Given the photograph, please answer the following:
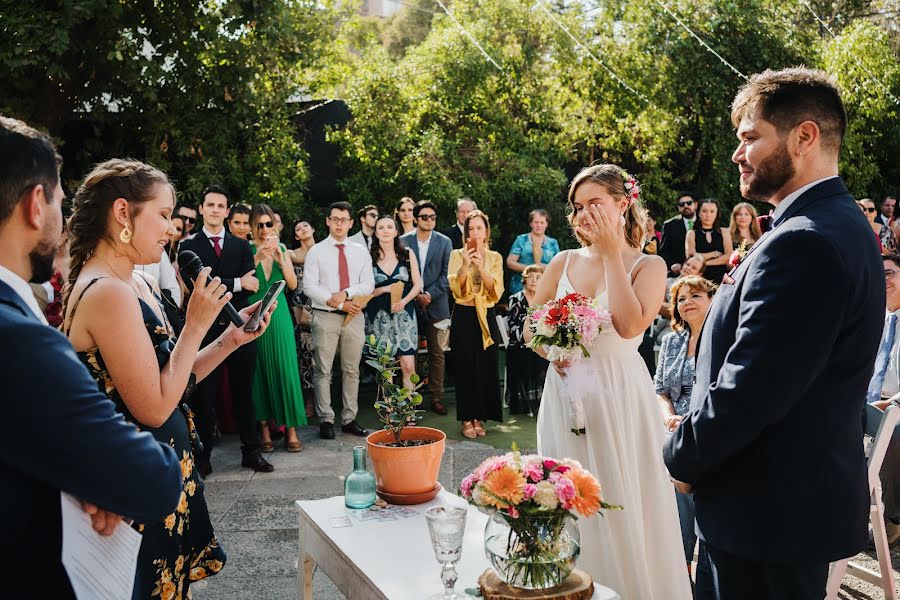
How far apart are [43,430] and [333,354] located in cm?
533

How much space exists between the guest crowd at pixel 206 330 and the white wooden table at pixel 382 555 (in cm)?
35

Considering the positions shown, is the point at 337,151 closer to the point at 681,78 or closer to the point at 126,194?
the point at 681,78

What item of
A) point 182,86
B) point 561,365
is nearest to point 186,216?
point 182,86

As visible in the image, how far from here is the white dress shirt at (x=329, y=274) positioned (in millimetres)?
6477

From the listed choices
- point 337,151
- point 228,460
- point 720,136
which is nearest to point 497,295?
point 228,460

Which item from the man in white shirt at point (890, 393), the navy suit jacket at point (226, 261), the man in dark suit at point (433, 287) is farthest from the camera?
the man in dark suit at point (433, 287)

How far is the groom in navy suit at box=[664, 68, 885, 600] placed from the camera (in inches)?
69.1

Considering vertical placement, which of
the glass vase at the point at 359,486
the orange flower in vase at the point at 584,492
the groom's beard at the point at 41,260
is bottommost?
the glass vase at the point at 359,486

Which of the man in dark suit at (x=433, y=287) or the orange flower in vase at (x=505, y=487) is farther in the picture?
the man in dark suit at (x=433, y=287)

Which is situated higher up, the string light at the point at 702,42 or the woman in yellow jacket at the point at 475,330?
the string light at the point at 702,42

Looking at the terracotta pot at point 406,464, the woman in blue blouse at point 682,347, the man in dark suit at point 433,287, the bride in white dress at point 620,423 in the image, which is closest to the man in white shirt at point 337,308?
the man in dark suit at point 433,287

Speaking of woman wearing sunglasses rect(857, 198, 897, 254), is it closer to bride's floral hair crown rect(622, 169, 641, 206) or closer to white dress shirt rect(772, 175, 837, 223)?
bride's floral hair crown rect(622, 169, 641, 206)

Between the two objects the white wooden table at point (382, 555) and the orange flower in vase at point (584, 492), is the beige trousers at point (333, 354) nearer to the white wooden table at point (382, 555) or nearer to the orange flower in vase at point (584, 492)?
the white wooden table at point (382, 555)

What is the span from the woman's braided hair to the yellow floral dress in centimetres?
24
